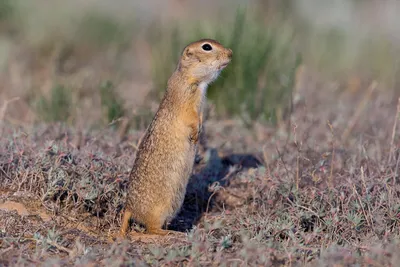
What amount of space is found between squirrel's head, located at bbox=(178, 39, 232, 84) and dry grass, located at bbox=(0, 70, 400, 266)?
679mm

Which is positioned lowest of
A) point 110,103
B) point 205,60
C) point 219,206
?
point 219,206

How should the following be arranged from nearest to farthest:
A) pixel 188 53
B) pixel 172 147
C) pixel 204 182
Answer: pixel 172 147, pixel 188 53, pixel 204 182

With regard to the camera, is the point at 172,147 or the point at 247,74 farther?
the point at 247,74

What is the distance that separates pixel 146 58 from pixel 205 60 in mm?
6091

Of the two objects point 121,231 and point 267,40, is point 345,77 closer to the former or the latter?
point 267,40

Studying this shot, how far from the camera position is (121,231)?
4.35 metres

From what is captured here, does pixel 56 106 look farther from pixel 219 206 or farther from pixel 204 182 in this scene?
pixel 219 206

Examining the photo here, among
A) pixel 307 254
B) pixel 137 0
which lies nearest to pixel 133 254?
pixel 307 254

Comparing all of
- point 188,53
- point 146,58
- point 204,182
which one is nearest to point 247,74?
point 204,182

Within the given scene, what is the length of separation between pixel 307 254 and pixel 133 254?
1003 mm

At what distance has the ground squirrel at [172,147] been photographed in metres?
4.36

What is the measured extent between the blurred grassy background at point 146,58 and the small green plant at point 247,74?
0.01 meters

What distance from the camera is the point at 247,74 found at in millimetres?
6977

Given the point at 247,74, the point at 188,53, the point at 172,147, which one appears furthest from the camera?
the point at 247,74
